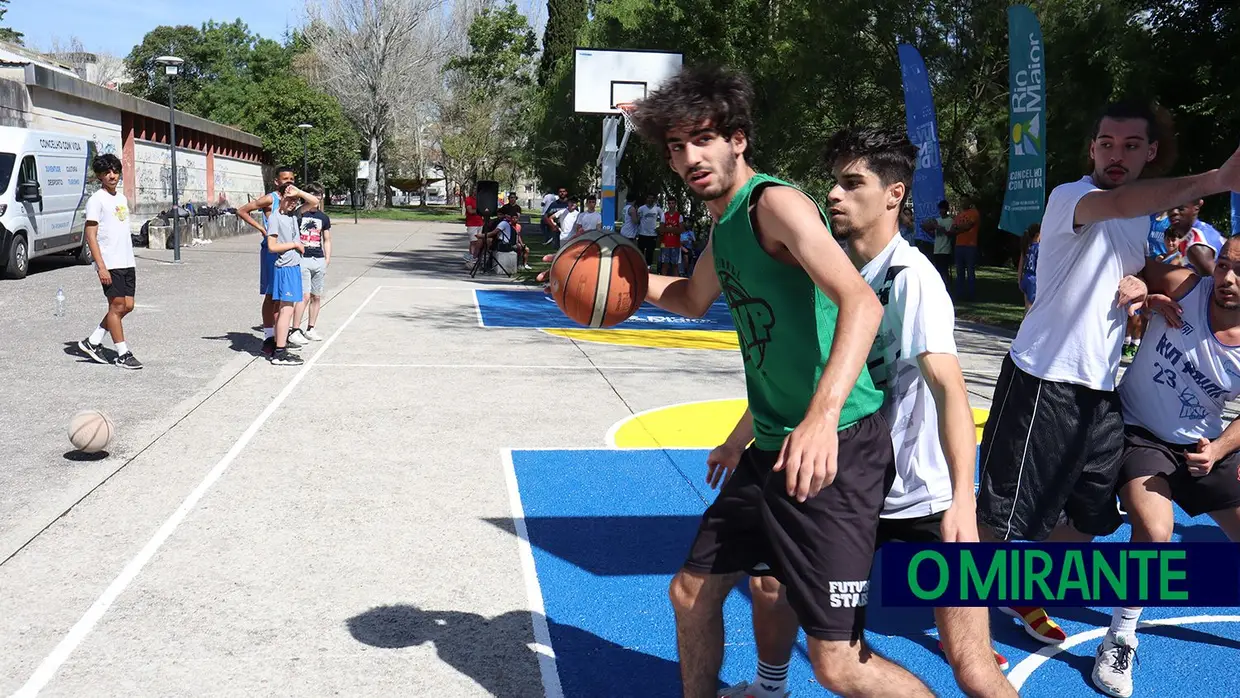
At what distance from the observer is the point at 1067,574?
2.07 metres

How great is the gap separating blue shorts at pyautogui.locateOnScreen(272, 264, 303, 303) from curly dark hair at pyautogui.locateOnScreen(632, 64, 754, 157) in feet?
27.3

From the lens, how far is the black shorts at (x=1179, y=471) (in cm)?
399

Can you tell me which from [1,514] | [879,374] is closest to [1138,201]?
[879,374]

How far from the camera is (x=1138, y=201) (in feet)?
A: 10.7

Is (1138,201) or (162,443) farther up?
(1138,201)

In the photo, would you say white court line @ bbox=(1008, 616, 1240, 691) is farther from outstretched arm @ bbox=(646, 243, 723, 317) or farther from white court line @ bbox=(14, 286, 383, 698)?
white court line @ bbox=(14, 286, 383, 698)

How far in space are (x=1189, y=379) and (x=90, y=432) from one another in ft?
20.6

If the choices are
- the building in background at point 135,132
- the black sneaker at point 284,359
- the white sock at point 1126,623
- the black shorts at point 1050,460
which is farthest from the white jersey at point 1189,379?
the building in background at point 135,132

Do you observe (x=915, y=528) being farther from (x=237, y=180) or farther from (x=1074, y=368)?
(x=237, y=180)

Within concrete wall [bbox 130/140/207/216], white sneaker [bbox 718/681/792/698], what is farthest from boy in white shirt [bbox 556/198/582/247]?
concrete wall [bbox 130/140/207/216]

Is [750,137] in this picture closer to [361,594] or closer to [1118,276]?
[1118,276]

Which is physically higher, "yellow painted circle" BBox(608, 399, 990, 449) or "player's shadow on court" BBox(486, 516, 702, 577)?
"player's shadow on court" BBox(486, 516, 702, 577)

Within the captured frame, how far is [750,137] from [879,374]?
2.68 feet

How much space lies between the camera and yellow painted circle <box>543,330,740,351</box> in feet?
→ 44.6
